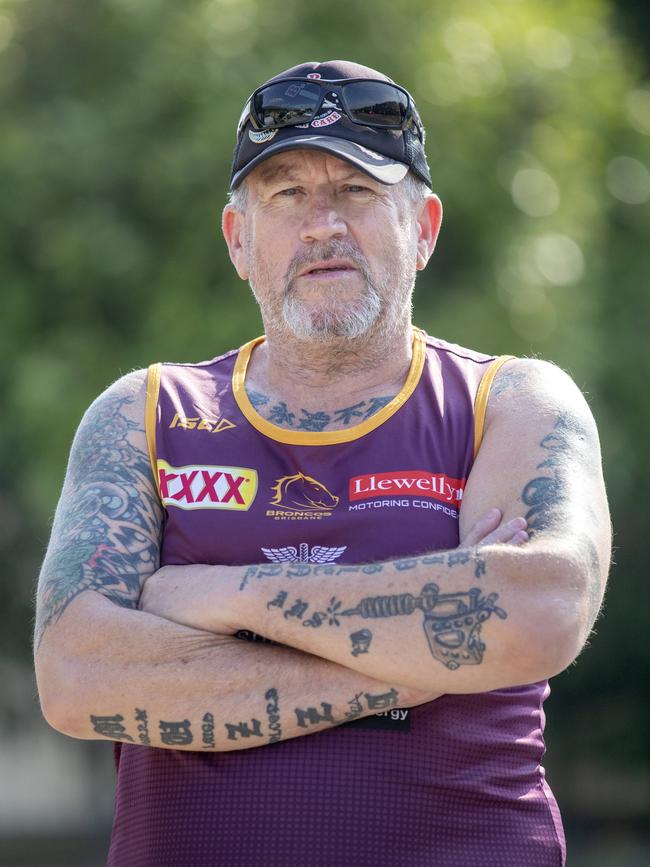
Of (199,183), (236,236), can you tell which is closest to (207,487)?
(236,236)

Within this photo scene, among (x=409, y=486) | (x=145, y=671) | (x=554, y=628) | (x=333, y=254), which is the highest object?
(x=333, y=254)

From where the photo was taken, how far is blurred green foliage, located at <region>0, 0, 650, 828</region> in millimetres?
10625

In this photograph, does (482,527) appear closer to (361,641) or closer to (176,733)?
(361,641)

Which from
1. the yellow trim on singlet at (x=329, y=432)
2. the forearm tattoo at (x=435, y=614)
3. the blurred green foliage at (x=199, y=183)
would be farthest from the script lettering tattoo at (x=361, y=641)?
the blurred green foliage at (x=199, y=183)

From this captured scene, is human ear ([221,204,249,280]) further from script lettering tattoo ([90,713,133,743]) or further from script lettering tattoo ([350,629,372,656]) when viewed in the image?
script lettering tattoo ([90,713,133,743])

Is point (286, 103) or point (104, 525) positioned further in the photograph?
point (286, 103)

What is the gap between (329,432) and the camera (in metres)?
3.60

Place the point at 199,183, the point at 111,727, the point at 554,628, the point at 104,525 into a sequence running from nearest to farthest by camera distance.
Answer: the point at 554,628 → the point at 111,727 → the point at 104,525 → the point at 199,183

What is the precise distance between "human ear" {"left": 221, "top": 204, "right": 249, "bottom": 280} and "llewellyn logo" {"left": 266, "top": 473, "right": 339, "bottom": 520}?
768 millimetres

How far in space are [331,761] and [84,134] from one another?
355 inches

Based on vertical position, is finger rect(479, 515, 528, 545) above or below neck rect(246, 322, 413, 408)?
below

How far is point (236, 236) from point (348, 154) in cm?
57

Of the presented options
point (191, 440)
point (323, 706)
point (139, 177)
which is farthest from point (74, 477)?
point (139, 177)

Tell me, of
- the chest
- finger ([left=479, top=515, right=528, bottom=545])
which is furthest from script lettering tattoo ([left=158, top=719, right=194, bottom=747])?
finger ([left=479, top=515, right=528, bottom=545])
